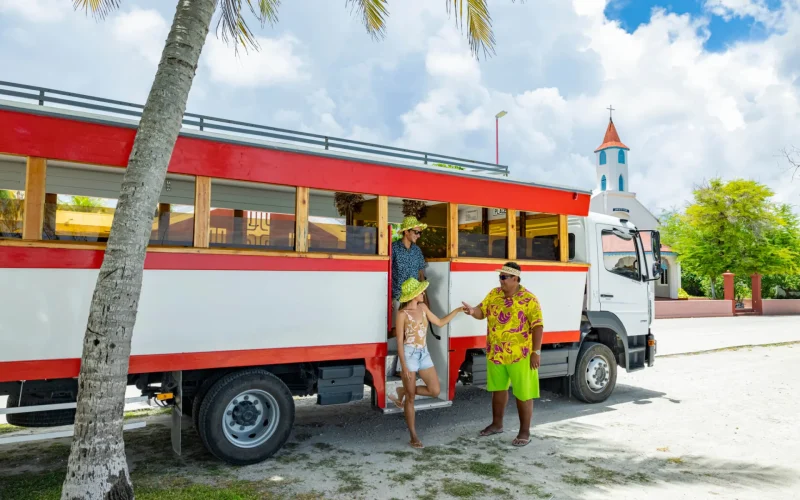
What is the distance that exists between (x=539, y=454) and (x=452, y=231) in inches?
98.2

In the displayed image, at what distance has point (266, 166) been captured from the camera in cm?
522

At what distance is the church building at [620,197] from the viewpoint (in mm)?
34188

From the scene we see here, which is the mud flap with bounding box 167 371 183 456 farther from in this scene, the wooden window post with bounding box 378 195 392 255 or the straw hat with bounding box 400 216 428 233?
the straw hat with bounding box 400 216 428 233

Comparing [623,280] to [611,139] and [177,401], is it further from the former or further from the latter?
[611,139]

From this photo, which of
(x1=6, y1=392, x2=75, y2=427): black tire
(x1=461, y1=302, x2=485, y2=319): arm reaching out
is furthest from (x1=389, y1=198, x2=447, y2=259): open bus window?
(x1=6, y1=392, x2=75, y2=427): black tire

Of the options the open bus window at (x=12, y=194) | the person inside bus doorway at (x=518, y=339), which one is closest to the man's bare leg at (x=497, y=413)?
the person inside bus doorway at (x=518, y=339)

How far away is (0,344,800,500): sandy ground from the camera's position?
183 inches

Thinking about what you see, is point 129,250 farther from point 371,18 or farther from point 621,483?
point 371,18

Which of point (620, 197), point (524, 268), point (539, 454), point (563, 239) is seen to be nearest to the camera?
point (539, 454)

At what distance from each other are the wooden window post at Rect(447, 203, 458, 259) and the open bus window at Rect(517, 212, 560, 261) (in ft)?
3.27

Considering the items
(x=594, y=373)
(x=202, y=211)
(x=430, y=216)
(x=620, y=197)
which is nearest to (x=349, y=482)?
(x=202, y=211)

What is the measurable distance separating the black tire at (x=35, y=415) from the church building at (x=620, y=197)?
111 feet

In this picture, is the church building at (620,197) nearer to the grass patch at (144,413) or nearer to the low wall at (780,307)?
the low wall at (780,307)

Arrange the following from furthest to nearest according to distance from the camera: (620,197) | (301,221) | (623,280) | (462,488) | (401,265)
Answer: (620,197), (623,280), (401,265), (301,221), (462,488)
